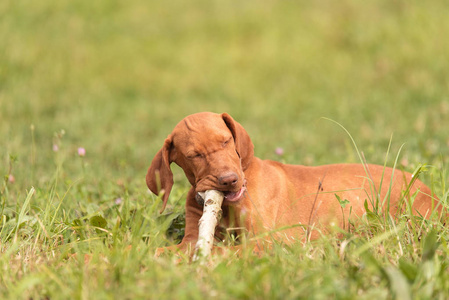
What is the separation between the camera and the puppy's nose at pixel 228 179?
333 centimetres

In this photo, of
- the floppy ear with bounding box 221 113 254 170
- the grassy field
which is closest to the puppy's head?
the floppy ear with bounding box 221 113 254 170

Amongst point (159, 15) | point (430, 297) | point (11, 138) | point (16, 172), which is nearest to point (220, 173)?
point (430, 297)

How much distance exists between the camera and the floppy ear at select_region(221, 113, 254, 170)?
12.2 ft

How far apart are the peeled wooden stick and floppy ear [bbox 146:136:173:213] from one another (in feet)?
0.90

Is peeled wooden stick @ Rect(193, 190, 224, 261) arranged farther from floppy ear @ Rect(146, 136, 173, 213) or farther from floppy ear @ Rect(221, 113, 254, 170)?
floppy ear @ Rect(221, 113, 254, 170)

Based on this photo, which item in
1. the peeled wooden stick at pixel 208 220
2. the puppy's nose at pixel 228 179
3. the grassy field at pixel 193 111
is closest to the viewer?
the grassy field at pixel 193 111

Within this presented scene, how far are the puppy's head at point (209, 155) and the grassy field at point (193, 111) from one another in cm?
35

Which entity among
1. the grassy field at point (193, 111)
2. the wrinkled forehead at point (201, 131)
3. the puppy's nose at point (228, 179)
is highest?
the wrinkled forehead at point (201, 131)

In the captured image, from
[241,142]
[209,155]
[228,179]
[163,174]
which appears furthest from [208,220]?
[241,142]

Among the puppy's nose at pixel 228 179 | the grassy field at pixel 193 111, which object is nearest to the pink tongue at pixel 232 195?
the puppy's nose at pixel 228 179

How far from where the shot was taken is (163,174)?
12.0ft

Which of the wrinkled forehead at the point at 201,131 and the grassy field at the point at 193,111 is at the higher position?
the wrinkled forehead at the point at 201,131

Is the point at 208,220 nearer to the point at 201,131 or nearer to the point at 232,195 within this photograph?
the point at 232,195

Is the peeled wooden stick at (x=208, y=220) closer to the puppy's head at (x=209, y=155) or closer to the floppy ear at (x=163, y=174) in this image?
the puppy's head at (x=209, y=155)
